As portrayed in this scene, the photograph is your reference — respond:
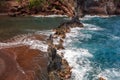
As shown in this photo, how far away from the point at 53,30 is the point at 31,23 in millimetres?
5326

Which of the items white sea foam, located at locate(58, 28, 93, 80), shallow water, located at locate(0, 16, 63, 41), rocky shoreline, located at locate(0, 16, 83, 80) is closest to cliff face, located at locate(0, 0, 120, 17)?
shallow water, located at locate(0, 16, 63, 41)

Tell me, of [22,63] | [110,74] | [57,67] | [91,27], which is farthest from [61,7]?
[110,74]

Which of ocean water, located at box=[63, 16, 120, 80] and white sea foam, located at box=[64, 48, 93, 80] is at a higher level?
white sea foam, located at box=[64, 48, 93, 80]

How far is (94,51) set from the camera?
28.6m

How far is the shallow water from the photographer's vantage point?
3472 centimetres

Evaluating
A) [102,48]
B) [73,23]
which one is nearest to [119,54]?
[102,48]

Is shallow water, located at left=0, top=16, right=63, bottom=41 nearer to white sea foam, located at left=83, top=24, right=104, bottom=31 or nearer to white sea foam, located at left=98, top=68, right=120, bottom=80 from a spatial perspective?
white sea foam, located at left=83, top=24, right=104, bottom=31

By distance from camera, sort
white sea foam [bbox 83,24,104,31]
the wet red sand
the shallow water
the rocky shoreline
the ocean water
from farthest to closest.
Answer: white sea foam [bbox 83,24,104,31]
the shallow water
the ocean water
the rocky shoreline
the wet red sand

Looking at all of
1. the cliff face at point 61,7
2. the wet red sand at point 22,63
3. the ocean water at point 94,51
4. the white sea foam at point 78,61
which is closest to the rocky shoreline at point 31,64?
the wet red sand at point 22,63

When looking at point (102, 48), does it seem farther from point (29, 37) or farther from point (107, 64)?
point (29, 37)

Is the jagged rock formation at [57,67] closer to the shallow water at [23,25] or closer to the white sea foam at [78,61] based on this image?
the white sea foam at [78,61]

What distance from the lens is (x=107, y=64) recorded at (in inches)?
1005

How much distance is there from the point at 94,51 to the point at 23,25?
45.8 ft

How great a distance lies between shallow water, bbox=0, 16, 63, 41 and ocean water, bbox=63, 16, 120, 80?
173 inches
